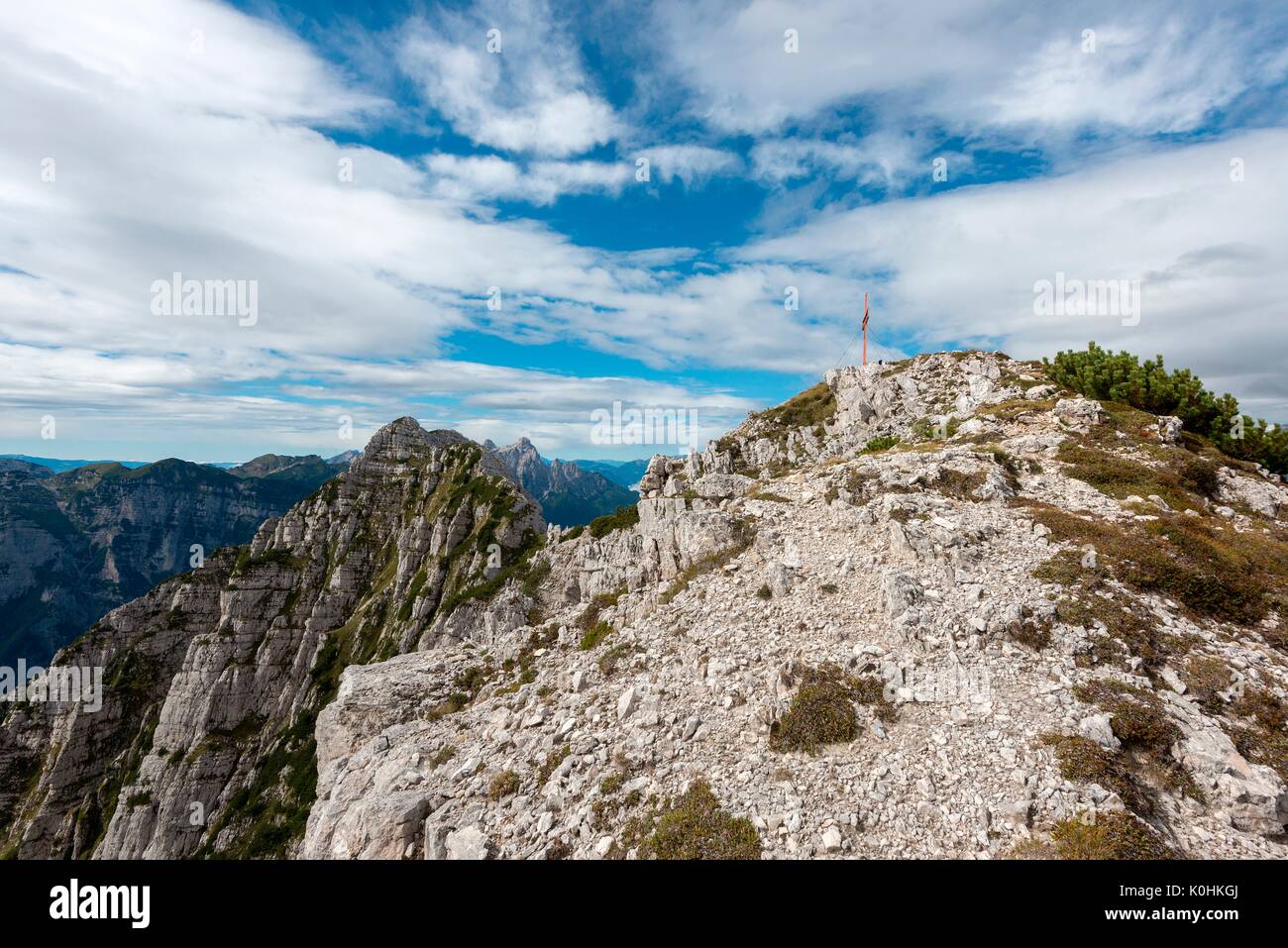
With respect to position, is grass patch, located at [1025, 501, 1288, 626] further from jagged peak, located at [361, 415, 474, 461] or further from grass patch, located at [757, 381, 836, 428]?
jagged peak, located at [361, 415, 474, 461]

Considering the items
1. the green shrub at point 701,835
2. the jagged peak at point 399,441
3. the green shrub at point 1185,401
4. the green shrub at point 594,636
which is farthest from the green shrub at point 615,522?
the jagged peak at point 399,441

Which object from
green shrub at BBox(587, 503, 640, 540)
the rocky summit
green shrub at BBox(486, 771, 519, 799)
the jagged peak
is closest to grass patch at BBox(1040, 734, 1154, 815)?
the rocky summit

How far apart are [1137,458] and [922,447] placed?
11188mm

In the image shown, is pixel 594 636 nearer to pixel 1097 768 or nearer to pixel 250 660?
pixel 1097 768

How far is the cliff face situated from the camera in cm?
8275

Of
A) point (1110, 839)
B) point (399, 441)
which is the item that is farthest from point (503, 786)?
point (399, 441)

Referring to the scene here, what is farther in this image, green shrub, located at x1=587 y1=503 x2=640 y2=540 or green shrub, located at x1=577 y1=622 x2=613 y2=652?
green shrub, located at x1=587 y1=503 x2=640 y2=540

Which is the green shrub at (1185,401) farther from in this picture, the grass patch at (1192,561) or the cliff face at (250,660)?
the cliff face at (250,660)

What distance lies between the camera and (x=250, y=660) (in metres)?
98.2

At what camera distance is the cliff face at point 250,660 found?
82.8 metres

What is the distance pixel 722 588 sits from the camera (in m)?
24.2
